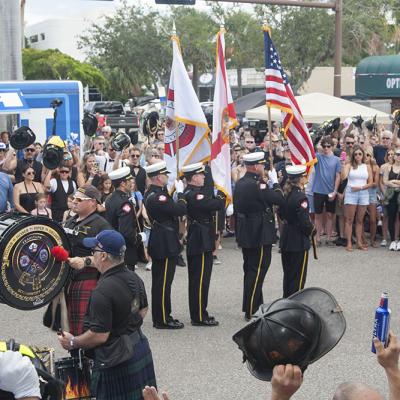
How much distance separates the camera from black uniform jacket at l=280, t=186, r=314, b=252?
923 centimetres

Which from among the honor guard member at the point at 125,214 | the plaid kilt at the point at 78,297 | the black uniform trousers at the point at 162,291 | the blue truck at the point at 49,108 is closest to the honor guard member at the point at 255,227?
the black uniform trousers at the point at 162,291

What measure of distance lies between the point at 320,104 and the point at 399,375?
A: 1671cm

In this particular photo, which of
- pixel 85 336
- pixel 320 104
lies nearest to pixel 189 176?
pixel 85 336

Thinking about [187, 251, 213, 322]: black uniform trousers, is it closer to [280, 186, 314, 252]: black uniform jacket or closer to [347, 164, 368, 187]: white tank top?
[280, 186, 314, 252]: black uniform jacket

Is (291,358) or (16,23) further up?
(16,23)

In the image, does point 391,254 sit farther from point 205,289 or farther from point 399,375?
point 399,375

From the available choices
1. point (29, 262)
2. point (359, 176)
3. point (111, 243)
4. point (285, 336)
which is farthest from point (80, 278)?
point (359, 176)

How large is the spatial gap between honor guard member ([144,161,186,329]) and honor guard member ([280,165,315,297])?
46.5 inches

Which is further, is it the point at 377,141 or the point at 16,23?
the point at 16,23

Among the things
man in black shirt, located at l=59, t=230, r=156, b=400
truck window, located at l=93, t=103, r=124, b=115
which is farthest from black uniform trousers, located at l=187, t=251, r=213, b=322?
truck window, located at l=93, t=103, r=124, b=115

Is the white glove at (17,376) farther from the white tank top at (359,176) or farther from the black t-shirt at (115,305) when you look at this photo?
the white tank top at (359,176)

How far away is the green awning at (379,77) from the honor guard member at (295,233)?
23.6 metres

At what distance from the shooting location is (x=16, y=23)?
19.4 m

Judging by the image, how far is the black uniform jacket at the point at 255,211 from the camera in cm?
921
